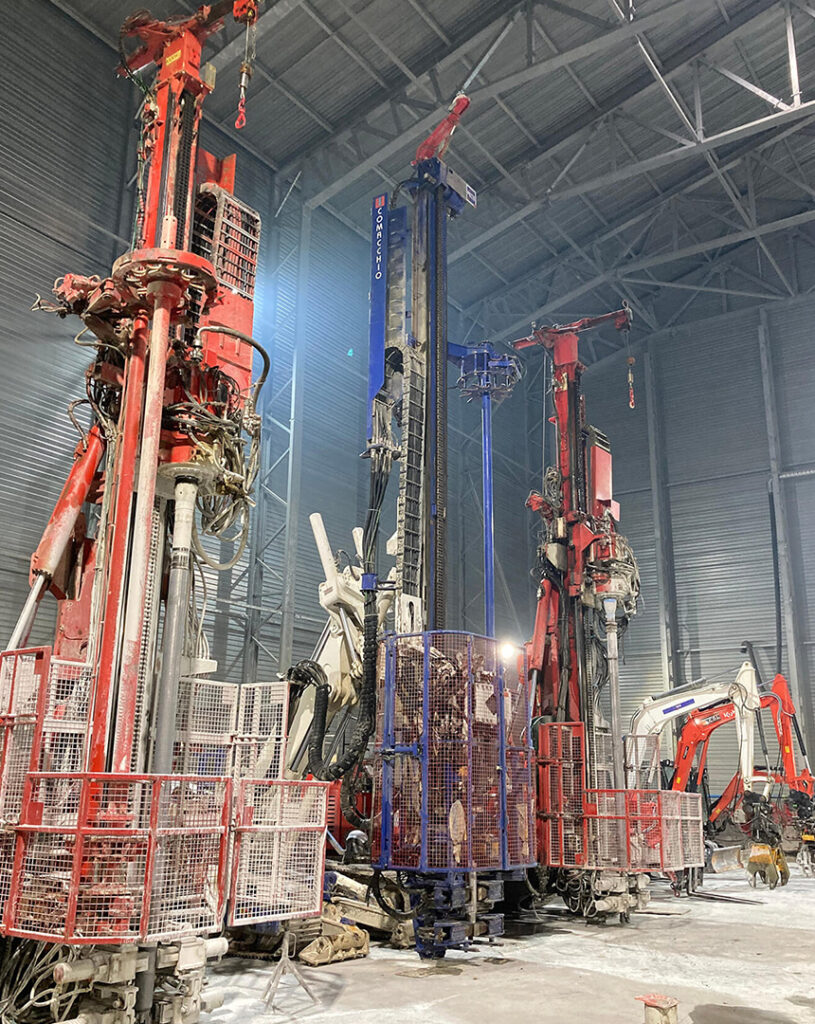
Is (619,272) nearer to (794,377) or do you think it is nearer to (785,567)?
(794,377)

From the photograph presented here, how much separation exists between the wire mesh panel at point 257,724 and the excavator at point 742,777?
1081 centimetres

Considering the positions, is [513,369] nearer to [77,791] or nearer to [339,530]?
[339,530]

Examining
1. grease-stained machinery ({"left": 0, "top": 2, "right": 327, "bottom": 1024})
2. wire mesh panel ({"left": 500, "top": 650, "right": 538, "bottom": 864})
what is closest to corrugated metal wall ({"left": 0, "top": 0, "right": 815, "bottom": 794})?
grease-stained machinery ({"left": 0, "top": 2, "right": 327, "bottom": 1024})

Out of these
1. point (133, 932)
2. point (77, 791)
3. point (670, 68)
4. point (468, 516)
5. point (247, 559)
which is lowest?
point (133, 932)

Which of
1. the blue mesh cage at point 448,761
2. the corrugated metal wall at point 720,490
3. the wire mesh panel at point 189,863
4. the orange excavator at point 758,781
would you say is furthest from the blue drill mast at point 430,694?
the corrugated metal wall at point 720,490

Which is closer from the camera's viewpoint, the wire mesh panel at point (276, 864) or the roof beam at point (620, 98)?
the wire mesh panel at point (276, 864)

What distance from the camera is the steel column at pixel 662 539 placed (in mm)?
27969

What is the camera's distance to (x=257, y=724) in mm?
9039

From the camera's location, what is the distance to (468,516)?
27484mm

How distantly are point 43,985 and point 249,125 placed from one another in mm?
18421

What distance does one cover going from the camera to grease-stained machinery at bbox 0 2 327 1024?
619 cm

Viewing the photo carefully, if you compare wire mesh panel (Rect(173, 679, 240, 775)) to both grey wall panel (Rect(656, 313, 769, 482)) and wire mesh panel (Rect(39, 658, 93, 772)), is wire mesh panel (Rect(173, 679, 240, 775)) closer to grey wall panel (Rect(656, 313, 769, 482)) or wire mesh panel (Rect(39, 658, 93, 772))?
wire mesh panel (Rect(39, 658, 93, 772))

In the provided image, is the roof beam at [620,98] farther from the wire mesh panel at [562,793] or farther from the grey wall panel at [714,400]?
the wire mesh panel at [562,793]

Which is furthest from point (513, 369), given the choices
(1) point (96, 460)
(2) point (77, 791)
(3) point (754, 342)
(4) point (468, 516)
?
(3) point (754, 342)
